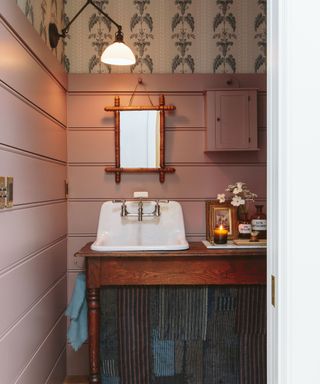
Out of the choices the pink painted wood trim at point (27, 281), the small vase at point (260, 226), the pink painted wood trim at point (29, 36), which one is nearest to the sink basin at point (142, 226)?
the pink painted wood trim at point (27, 281)

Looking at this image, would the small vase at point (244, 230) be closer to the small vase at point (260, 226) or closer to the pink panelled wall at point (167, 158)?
the small vase at point (260, 226)

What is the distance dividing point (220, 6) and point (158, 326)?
2017 mm

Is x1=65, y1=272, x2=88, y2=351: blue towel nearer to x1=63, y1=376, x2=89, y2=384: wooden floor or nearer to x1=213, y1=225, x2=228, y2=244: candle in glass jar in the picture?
x1=63, y1=376, x2=89, y2=384: wooden floor

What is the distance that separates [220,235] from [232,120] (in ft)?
2.36

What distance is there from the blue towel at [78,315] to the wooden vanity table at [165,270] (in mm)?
125

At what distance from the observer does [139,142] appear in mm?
2541

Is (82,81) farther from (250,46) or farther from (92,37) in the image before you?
(250,46)

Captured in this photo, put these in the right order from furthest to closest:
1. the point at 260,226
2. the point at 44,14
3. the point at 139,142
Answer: the point at 139,142
the point at 260,226
the point at 44,14

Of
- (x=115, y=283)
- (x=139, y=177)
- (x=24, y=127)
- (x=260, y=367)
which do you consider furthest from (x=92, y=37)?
(x=260, y=367)

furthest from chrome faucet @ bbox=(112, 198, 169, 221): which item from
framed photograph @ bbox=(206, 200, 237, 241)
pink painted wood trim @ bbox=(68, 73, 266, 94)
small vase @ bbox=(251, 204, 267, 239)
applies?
pink painted wood trim @ bbox=(68, 73, 266, 94)

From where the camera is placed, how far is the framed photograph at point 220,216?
250 cm

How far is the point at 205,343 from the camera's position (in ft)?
7.27
